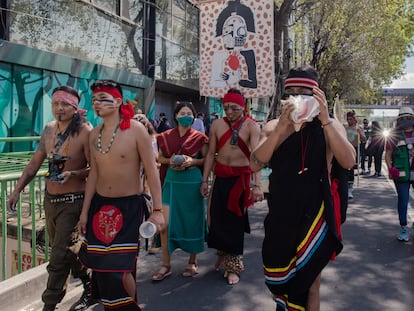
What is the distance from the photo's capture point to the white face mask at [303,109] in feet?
8.36

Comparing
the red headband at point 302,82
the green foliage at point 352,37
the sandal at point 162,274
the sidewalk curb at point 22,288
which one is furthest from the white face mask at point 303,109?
the green foliage at point 352,37

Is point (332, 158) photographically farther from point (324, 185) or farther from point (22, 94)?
point (22, 94)

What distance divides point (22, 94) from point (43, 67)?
920mm

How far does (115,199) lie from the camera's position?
127 inches

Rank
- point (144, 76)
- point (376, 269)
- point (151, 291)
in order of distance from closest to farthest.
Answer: point (151, 291) < point (376, 269) < point (144, 76)

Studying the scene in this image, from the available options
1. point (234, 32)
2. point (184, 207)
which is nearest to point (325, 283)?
point (184, 207)

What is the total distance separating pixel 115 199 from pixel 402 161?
435cm

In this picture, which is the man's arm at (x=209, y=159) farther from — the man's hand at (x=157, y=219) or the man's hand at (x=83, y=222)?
the man's hand at (x=83, y=222)

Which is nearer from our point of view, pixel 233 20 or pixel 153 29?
pixel 233 20

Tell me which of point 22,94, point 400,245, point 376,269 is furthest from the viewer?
point 22,94

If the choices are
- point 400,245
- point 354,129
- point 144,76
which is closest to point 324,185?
point 400,245

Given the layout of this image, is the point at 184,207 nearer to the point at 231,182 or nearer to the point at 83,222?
the point at 231,182

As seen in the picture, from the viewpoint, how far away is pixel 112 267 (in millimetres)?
3070

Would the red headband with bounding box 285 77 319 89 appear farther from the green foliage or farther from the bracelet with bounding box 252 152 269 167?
the green foliage
